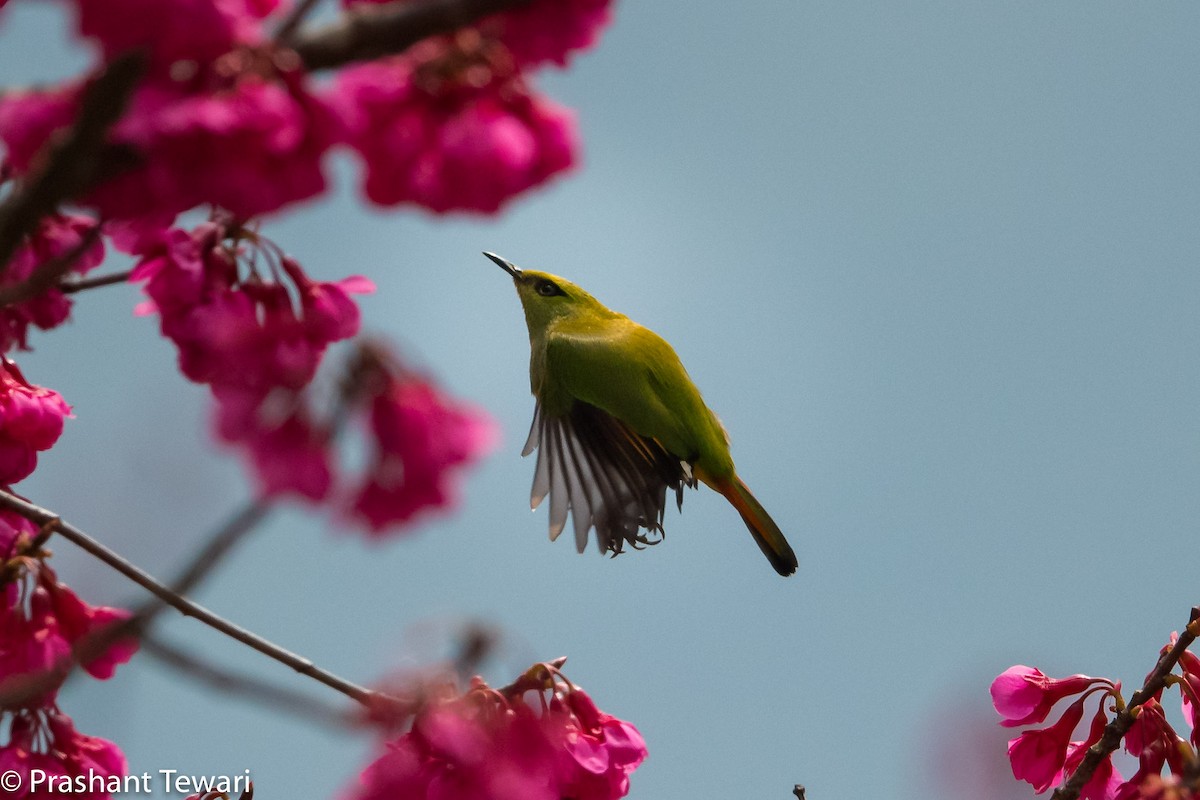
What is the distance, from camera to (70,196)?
142cm

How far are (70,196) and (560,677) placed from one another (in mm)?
1700

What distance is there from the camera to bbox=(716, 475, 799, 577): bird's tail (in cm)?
532

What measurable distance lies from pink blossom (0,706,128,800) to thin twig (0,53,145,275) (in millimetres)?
1511

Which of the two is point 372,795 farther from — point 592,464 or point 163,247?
point 592,464

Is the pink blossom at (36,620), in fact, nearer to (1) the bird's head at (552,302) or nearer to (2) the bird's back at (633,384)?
(2) the bird's back at (633,384)

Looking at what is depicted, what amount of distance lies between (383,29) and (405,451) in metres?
0.57

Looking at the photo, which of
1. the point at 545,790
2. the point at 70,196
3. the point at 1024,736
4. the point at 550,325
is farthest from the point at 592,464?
the point at 70,196

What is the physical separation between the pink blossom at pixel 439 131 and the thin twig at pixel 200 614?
1.02 meters

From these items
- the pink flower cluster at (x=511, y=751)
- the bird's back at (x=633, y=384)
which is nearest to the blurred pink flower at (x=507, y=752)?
the pink flower cluster at (x=511, y=751)

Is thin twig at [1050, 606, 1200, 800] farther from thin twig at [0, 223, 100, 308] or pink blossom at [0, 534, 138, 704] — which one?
thin twig at [0, 223, 100, 308]

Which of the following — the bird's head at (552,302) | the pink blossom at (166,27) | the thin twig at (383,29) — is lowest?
the pink blossom at (166,27)

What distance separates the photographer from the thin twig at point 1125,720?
2.79 metres

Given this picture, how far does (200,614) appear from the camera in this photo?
237 cm

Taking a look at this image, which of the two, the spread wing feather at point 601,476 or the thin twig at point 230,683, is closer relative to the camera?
the thin twig at point 230,683
